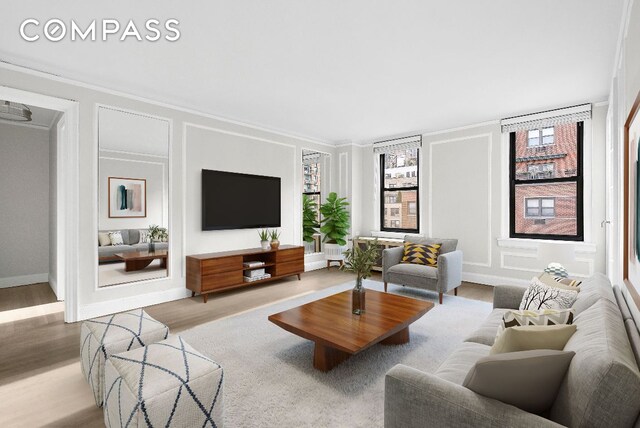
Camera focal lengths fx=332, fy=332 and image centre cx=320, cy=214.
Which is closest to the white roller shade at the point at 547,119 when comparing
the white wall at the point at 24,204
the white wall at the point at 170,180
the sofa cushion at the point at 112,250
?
the white wall at the point at 170,180

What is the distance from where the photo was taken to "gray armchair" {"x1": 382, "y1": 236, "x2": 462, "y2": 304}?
4.12 m

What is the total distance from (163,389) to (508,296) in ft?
8.40

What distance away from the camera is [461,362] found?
1.76m

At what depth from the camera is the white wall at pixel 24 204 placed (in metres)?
4.89

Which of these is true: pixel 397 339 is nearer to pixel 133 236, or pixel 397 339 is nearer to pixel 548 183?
pixel 133 236

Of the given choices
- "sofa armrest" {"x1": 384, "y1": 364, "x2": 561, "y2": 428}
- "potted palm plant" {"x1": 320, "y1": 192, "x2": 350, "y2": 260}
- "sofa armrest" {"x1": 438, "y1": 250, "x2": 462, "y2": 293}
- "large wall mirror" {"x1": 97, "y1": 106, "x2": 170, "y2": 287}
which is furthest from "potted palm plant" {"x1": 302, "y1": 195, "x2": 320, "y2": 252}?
"sofa armrest" {"x1": 384, "y1": 364, "x2": 561, "y2": 428}

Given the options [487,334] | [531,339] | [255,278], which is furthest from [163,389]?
[255,278]

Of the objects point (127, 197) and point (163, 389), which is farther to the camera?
point (127, 197)

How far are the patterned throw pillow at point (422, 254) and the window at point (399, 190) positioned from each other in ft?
4.26

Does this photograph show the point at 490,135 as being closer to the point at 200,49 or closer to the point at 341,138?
the point at 341,138

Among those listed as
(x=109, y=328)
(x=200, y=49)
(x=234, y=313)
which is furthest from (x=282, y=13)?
(x=234, y=313)

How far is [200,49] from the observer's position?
2.90 metres

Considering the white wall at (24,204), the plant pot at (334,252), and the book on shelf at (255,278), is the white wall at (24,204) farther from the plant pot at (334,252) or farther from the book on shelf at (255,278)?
the plant pot at (334,252)

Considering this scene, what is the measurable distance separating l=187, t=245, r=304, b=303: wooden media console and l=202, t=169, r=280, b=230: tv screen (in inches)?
18.7
